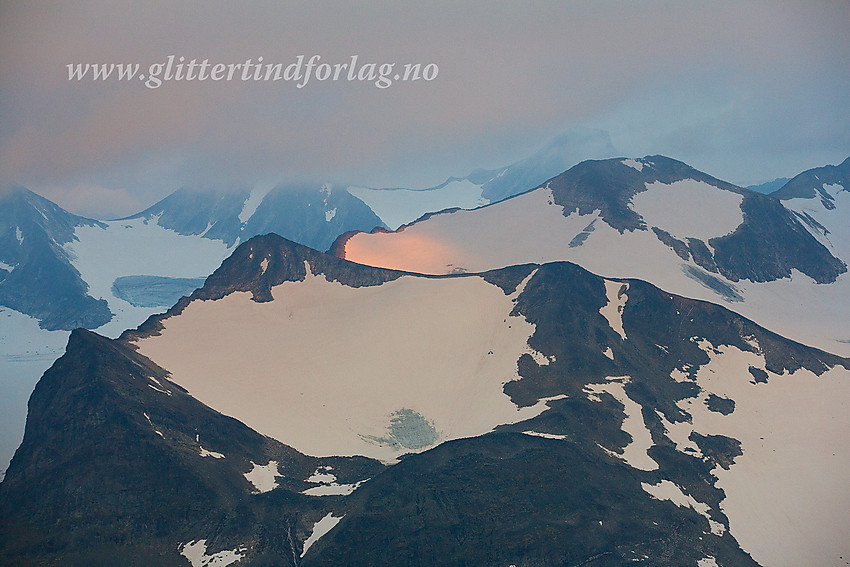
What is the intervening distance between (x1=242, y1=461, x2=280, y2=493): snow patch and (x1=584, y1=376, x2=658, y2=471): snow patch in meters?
68.7

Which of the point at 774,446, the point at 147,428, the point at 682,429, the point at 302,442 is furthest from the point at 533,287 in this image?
the point at 147,428

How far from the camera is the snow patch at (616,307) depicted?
18462 centimetres

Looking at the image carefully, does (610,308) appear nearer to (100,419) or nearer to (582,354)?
(582,354)

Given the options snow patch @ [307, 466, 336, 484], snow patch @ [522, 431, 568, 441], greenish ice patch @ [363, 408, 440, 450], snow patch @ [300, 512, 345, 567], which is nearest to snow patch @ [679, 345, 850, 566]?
snow patch @ [522, 431, 568, 441]

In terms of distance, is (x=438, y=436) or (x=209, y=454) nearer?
(x=209, y=454)

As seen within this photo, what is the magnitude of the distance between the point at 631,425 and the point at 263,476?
79.5 m

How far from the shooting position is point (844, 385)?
574 feet

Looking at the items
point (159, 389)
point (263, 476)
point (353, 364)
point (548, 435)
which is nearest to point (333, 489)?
point (263, 476)

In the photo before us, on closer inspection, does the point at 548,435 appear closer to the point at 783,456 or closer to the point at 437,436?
the point at 437,436

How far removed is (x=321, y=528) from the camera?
10875cm

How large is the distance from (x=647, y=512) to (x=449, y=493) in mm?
35611

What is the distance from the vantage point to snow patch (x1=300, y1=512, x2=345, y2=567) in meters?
105

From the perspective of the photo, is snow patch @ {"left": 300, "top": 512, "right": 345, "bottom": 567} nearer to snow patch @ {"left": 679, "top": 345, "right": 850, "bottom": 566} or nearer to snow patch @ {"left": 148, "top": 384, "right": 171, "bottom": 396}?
snow patch @ {"left": 148, "top": 384, "right": 171, "bottom": 396}

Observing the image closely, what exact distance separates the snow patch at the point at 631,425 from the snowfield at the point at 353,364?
1663 cm
